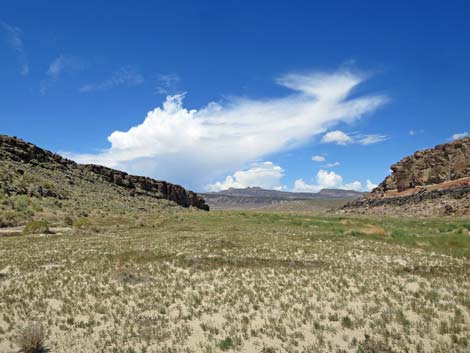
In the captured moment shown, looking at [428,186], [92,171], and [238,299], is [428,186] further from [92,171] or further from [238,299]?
[238,299]

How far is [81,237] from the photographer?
3005 cm

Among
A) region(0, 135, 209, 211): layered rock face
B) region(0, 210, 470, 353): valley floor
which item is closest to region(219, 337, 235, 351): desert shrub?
region(0, 210, 470, 353): valley floor

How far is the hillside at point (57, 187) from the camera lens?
152 ft

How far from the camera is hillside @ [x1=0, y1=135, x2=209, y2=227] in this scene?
152ft

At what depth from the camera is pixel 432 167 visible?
115 metres

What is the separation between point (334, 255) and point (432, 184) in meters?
105

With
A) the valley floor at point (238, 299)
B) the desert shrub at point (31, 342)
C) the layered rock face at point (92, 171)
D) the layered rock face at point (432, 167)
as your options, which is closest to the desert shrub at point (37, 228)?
the valley floor at point (238, 299)

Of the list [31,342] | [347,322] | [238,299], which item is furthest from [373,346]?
[31,342]

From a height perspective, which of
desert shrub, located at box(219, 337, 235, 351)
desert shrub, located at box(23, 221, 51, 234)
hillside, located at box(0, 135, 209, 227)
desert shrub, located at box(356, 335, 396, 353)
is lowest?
desert shrub, located at box(219, 337, 235, 351)

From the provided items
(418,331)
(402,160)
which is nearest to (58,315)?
(418,331)

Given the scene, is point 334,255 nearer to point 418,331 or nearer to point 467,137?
point 418,331

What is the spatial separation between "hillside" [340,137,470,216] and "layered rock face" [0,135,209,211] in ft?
203

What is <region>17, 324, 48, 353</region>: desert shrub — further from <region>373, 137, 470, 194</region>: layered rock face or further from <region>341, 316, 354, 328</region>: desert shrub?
<region>373, 137, 470, 194</region>: layered rock face

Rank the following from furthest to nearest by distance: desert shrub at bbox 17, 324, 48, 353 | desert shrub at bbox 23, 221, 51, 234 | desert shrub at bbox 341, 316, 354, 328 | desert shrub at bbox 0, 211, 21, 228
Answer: desert shrub at bbox 0, 211, 21, 228 → desert shrub at bbox 23, 221, 51, 234 → desert shrub at bbox 341, 316, 354, 328 → desert shrub at bbox 17, 324, 48, 353
